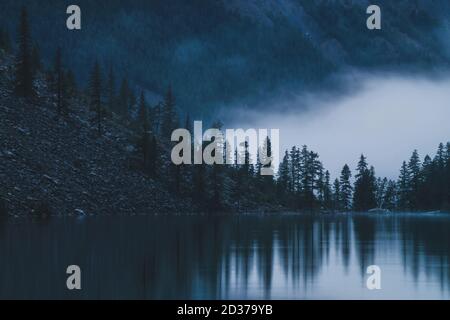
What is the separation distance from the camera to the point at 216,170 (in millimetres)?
143750

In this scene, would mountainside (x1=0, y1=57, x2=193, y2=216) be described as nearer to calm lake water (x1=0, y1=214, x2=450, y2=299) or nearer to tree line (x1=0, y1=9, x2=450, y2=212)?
tree line (x1=0, y1=9, x2=450, y2=212)

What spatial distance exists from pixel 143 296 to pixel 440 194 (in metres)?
144

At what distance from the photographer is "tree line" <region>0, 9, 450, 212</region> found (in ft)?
433

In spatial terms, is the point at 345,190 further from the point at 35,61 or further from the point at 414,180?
the point at 35,61

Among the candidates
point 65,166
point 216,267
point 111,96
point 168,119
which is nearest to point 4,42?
point 111,96

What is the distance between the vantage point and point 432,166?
168 meters

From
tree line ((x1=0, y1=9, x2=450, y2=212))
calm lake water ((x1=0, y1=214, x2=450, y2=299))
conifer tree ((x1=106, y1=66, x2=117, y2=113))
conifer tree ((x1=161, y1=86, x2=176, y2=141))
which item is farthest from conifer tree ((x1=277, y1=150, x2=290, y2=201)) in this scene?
calm lake water ((x1=0, y1=214, x2=450, y2=299))

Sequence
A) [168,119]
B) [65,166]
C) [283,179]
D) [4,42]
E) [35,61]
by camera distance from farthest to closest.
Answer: [283,179] → [168,119] → [4,42] → [35,61] → [65,166]

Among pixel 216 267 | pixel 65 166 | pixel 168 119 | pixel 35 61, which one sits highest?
pixel 35 61

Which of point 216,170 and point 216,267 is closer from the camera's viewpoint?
point 216,267

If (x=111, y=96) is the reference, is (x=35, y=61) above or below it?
above

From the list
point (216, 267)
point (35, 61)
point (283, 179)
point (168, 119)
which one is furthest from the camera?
point (283, 179)
